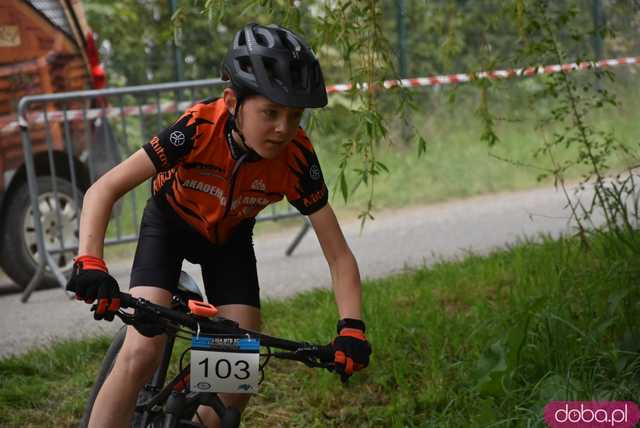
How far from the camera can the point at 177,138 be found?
3967 millimetres

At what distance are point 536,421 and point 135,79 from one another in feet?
30.3

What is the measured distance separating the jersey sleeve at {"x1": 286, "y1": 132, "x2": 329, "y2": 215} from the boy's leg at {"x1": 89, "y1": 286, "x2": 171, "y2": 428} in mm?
661

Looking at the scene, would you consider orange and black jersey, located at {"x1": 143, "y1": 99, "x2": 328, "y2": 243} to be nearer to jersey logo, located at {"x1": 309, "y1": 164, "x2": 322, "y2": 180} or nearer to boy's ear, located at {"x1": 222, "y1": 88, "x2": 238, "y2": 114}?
jersey logo, located at {"x1": 309, "y1": 164, "x2": 322, "y2": 180}

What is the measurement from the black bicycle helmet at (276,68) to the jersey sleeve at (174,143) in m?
0.27

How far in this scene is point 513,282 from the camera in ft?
22.2

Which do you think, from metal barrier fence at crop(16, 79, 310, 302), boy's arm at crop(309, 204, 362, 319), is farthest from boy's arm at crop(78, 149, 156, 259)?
metal barrier fence at crop(16, 79, 310, 302)

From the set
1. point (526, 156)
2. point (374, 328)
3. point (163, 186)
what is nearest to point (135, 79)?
point (526, 156)

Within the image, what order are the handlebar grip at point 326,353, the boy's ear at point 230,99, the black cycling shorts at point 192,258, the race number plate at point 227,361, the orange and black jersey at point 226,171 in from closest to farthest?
the race number plate at point 227,361 < the handlebar grip at point 326,353 < the boy's ear at point 230,99 < the orange and black jersey at point 226,171 < the black cycling shorts at point 192,258

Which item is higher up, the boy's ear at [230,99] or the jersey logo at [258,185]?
the boy's ear at [230,99]

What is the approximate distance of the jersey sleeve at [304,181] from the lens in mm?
4066

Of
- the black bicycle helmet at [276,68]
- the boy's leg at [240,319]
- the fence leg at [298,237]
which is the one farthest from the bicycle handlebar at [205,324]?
the fence leg at [298,237]

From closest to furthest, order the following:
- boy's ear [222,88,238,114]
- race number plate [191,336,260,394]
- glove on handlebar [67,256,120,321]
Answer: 1. glove on handlebar [67,256,120,321]
2. race number plate [191,336,260,394]
3. boy's ear [222,88,238,114]

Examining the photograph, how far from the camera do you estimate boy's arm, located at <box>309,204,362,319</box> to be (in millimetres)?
3939

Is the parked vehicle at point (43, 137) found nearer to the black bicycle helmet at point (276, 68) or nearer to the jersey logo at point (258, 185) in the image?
the jersey logo at point (258, 185)
